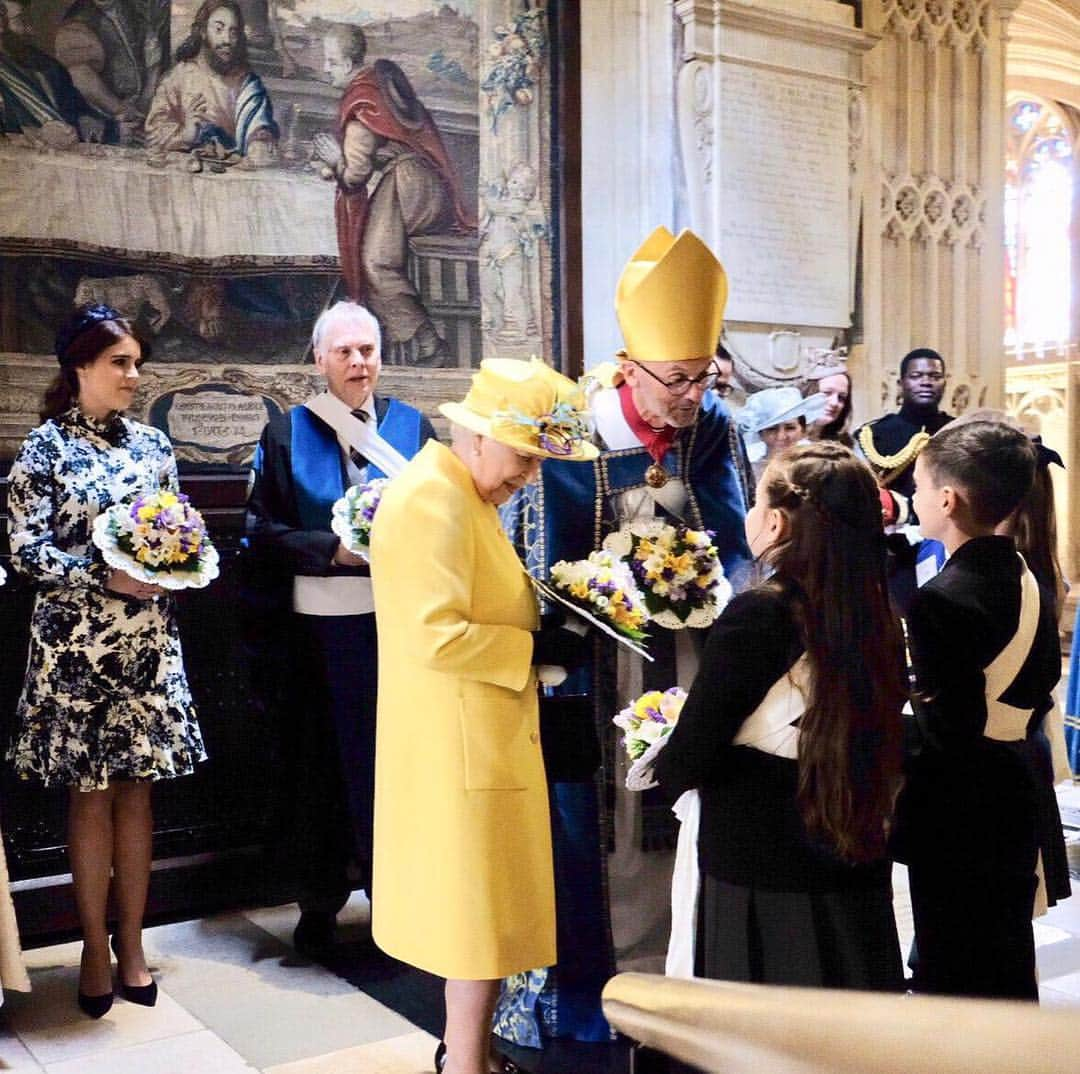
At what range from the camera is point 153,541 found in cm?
368

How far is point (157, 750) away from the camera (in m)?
3.86

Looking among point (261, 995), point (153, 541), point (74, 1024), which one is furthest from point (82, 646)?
point (261, 995)

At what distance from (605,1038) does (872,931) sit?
139 centimetres

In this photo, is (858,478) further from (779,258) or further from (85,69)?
(779,258)

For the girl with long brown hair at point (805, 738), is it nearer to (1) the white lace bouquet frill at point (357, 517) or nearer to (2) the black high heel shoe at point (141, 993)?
(1) the white lace bouquet frill at point (357, 517)

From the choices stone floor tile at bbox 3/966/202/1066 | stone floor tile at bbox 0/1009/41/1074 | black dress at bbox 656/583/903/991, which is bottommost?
stone floor tile at bbox 3/966/202/1066

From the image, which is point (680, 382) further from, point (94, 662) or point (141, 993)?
point (141, 993)

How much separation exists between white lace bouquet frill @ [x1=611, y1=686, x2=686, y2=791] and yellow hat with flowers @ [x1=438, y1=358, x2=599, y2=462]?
0.53 m

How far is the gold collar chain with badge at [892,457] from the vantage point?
596cm

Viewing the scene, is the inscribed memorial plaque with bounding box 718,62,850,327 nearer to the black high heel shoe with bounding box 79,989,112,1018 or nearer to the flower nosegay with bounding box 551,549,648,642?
the flower nosegay with bounding box 551,549,648,642

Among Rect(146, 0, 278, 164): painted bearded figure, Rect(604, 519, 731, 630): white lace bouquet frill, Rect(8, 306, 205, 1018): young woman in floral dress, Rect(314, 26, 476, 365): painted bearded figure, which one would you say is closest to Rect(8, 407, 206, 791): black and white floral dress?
Rect(8, 306, 205, 1018): young woman in floral dress

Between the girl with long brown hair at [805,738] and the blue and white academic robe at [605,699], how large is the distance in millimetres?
1198

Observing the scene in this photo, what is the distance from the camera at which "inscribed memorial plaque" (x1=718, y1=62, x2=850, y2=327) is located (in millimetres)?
6523

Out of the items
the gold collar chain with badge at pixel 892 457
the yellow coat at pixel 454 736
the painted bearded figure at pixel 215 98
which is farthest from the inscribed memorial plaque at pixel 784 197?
the yellow coat at pixel 454 736
